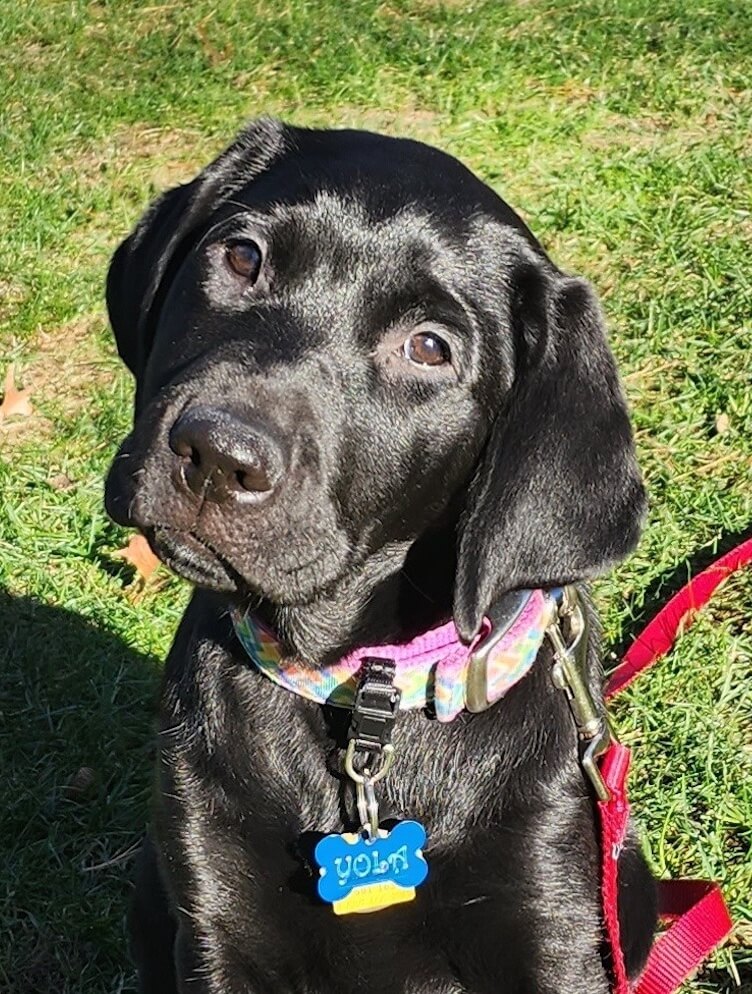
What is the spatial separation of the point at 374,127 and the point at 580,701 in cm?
472

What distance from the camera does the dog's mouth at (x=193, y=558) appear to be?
242 centimetres

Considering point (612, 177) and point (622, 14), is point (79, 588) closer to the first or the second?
point (612, 177)

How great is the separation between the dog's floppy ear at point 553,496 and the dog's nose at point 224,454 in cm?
41

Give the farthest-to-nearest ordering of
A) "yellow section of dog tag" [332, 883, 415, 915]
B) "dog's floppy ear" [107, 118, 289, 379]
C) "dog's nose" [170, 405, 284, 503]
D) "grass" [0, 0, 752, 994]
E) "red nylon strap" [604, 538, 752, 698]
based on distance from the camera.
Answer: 1. "red nylon strap" [604, 538, 752, 698]
2. "grass" [0, 0, 752, 994]
3. "dog's floppy ear" [107, 118, 289, 379]
4. "yellow section of dog tag" [332, 883, 415, 915]
5. "dog's nose" [170, 405, 284, 503]

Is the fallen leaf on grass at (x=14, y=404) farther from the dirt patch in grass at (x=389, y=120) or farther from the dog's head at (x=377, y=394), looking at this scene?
the dog's head at (x=377, y=394)

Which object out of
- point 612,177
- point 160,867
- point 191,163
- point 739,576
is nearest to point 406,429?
point 160,867

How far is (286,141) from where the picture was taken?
9.68 ft

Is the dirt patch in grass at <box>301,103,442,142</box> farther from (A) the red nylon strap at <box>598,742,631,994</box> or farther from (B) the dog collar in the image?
(A) the red nylon strap at <box>598,742,631,994</box>

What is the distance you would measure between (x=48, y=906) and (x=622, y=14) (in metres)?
5.61

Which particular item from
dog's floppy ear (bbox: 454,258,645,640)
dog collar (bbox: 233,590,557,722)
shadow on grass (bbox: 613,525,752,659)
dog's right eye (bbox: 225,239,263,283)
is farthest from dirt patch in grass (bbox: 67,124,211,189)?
dog's floppy ear (bbox: 454,258,645,640)

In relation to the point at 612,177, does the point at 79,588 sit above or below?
below

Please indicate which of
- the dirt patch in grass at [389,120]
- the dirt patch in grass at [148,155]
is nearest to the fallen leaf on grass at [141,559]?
the dirt patch in grass at [148,155]

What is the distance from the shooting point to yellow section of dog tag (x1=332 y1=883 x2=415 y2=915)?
262 cm

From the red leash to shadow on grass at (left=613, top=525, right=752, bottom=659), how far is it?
0.10 m
